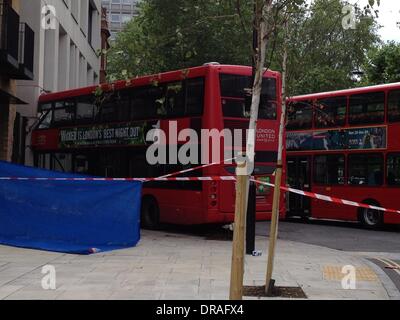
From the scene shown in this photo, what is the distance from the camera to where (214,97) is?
14.0 m

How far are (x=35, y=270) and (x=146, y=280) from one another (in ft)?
6.25

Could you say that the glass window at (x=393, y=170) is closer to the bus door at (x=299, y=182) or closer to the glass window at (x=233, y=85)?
the bus door at (x=299, y=182)

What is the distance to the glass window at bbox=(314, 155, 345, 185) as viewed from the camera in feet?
62.5

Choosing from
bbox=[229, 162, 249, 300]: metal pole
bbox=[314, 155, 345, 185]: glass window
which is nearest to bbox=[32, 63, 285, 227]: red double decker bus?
bbox=[314, 155, 345, 185]: glass window

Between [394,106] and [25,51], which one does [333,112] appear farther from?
[25,51]

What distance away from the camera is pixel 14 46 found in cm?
1578

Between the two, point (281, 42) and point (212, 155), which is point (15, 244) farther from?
point (281, 42)

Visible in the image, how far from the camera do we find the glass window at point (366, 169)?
17844 millimetres

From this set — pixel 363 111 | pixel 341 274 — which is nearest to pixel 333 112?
pixel 363 111

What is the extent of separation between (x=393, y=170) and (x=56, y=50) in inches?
508

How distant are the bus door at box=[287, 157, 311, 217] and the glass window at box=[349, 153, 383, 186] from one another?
1.87 metres

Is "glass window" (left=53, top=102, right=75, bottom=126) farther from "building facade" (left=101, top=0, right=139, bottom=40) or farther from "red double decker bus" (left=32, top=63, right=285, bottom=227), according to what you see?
"building facade" (left=101, top=0, right=139, bottom=40)

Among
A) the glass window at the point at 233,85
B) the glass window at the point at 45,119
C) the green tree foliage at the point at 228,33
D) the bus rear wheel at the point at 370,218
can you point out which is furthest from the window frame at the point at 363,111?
the glass window at the point at 45,119
